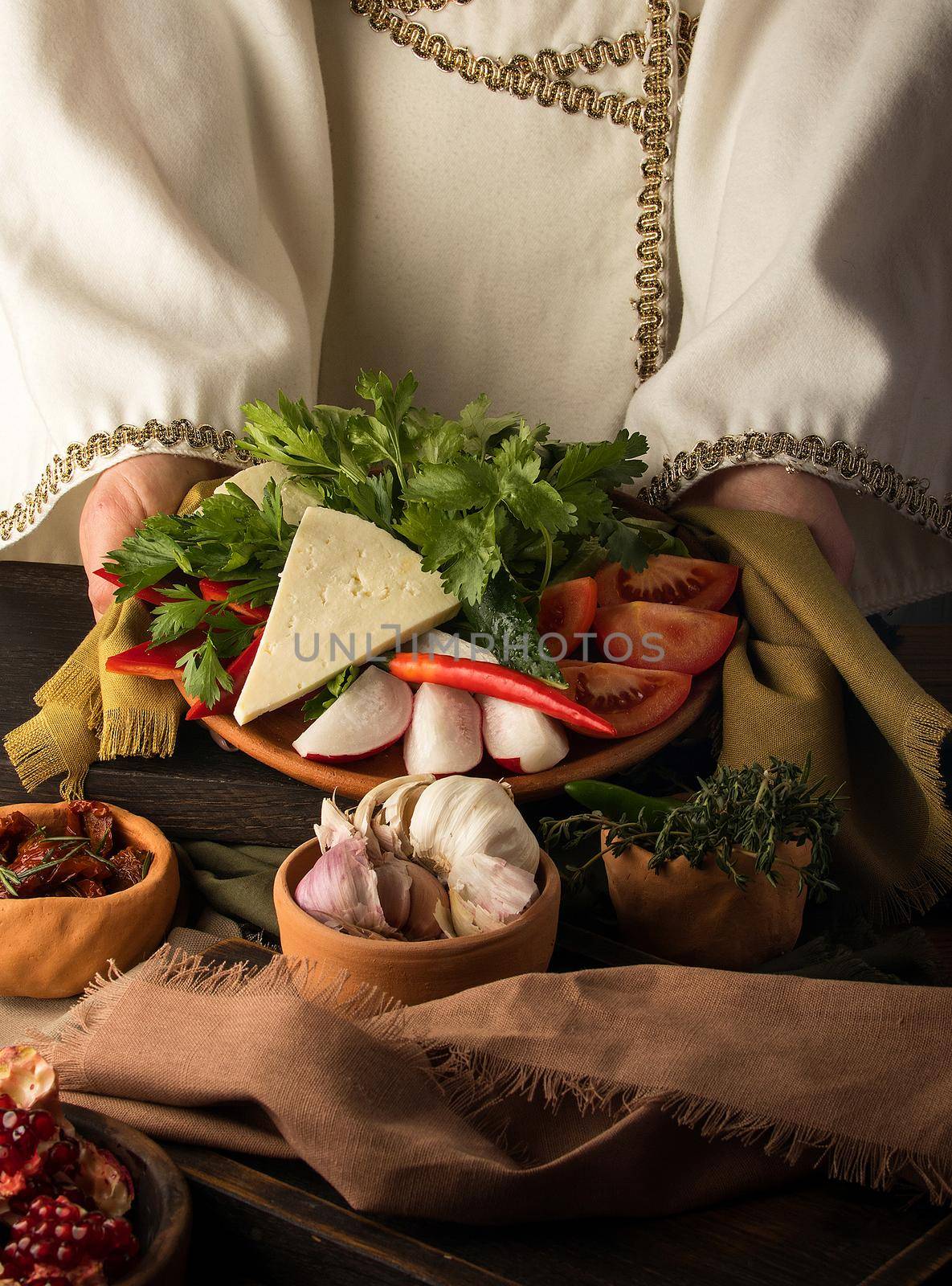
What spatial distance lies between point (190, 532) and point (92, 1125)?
517 mm

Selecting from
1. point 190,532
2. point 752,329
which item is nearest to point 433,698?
point 190,532

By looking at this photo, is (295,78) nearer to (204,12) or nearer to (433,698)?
(204,12)

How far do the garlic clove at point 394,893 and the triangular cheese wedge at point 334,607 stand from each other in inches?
9.5

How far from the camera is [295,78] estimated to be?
117 cm

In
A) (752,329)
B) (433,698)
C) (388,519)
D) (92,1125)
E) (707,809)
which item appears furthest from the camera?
(752,329)

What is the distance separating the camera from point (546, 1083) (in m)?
0.53

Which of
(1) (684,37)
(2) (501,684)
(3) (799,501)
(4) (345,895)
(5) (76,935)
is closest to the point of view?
(4) (345,895)

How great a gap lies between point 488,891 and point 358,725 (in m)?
0.23

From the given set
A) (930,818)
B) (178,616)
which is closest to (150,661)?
(178,616)

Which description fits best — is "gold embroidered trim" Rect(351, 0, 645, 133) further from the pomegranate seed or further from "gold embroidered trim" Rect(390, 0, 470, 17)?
the pomegranate seed

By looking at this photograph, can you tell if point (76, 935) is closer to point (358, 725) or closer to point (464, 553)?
point (358, 725)

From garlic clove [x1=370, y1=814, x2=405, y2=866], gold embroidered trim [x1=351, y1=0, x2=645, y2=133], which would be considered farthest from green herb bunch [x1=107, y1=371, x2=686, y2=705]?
gold embroidered trim [x1=351, y1=0, x2=645, y2=133]

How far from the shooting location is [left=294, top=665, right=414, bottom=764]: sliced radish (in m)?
0.76

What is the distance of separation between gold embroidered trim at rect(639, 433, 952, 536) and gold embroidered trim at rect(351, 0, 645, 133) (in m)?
0.42
